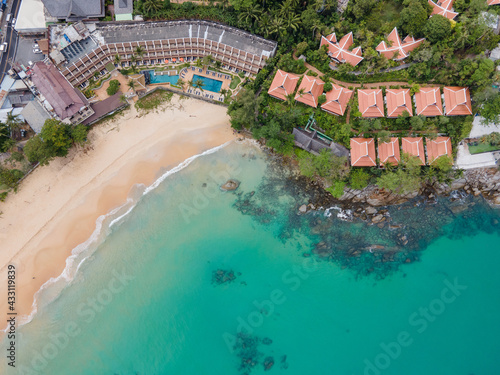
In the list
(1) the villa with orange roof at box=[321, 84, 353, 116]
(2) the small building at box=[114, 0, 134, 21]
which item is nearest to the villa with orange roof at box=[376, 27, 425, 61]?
(1) the villa with orange roof at box=[321, 84, 353, 116]

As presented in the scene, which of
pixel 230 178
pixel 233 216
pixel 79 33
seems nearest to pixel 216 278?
pixel 233 216

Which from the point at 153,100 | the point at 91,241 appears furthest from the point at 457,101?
the point at 91,241

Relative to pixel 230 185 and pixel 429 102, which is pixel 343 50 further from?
pixel 230 185

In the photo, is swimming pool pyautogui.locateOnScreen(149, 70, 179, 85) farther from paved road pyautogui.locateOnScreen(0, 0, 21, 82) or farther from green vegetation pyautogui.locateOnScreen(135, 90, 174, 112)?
paved road pyautogui.locateOnScreen(0, 0, 21, 82)

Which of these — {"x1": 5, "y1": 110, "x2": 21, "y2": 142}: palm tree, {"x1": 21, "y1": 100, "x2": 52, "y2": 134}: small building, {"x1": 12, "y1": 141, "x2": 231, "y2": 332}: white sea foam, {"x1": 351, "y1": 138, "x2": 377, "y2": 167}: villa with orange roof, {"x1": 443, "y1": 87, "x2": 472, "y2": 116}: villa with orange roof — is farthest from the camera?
{"x1": 5, "y1": 110, "x2": 21, "y2": 142}: palm tree

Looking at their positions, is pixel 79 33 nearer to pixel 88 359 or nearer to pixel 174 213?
pixel 174 213
